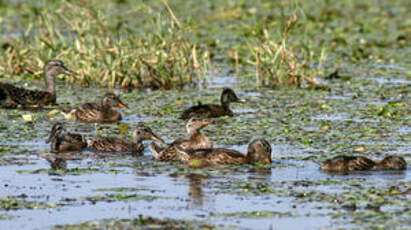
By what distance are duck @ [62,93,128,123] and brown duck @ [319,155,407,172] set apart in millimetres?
6120

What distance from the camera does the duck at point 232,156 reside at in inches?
548

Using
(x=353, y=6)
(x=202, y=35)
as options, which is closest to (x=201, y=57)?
(x=202, y=35)

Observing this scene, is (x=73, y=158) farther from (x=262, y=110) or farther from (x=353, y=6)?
(x=353, y=6)

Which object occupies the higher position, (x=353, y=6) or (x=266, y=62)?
(x=353, y=6)

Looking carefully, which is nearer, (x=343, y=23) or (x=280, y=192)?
(x=280, y=192)

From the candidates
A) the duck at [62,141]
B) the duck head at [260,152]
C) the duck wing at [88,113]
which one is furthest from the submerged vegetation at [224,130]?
the duck wing at [88,113]

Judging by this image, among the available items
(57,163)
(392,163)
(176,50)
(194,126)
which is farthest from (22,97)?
(392,163)

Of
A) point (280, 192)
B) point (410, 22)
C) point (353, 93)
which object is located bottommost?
point (280, 192)

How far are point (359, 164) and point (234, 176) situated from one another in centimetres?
170

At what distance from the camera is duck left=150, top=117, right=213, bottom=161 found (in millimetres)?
14469

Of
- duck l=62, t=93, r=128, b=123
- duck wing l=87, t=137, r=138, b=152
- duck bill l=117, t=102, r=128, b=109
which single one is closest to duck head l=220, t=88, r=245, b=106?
duck bill l=117, t=102, r=128, b=109

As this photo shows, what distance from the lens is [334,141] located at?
15773 mm

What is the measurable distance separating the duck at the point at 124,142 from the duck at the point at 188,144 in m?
0.60

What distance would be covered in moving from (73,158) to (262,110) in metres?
5.34
